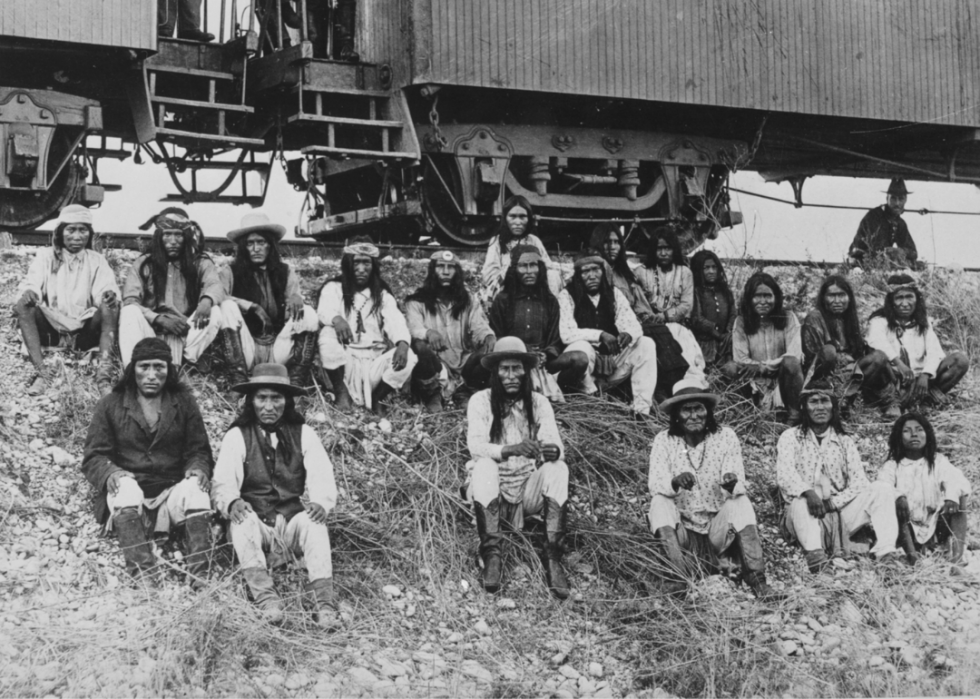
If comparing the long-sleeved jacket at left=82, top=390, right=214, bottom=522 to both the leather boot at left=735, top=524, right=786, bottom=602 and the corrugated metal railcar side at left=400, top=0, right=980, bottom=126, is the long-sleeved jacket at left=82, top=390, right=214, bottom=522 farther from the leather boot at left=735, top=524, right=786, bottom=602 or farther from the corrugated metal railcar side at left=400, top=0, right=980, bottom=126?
the corrugated metal railcar side at left=400, top=0, right=980, bottom=126

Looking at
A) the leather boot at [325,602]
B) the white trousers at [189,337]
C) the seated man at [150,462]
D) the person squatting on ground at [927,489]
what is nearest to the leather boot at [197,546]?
the seated man at [150,462]

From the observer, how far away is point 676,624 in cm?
745

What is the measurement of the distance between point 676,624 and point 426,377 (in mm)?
2369

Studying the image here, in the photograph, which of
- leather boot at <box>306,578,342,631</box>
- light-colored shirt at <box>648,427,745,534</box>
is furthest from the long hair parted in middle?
leather boot at <box>306,578,342,631</box>

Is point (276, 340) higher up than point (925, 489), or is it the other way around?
point (276, 340)

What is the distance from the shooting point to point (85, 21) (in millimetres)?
10375

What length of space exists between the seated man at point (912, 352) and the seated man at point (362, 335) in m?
3.24

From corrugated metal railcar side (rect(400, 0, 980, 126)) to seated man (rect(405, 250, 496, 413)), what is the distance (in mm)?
2556

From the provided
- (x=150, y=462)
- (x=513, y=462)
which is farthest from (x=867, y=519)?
(x=150, y=462)

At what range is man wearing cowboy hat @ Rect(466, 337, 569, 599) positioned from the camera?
764 centimetres

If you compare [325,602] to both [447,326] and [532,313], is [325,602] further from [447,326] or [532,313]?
[532,313]

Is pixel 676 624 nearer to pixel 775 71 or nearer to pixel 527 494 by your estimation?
pixel 527 494

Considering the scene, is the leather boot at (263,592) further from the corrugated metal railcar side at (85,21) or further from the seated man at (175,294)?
the corrugated metal railcar side at (85,21)

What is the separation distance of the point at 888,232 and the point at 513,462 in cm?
652
